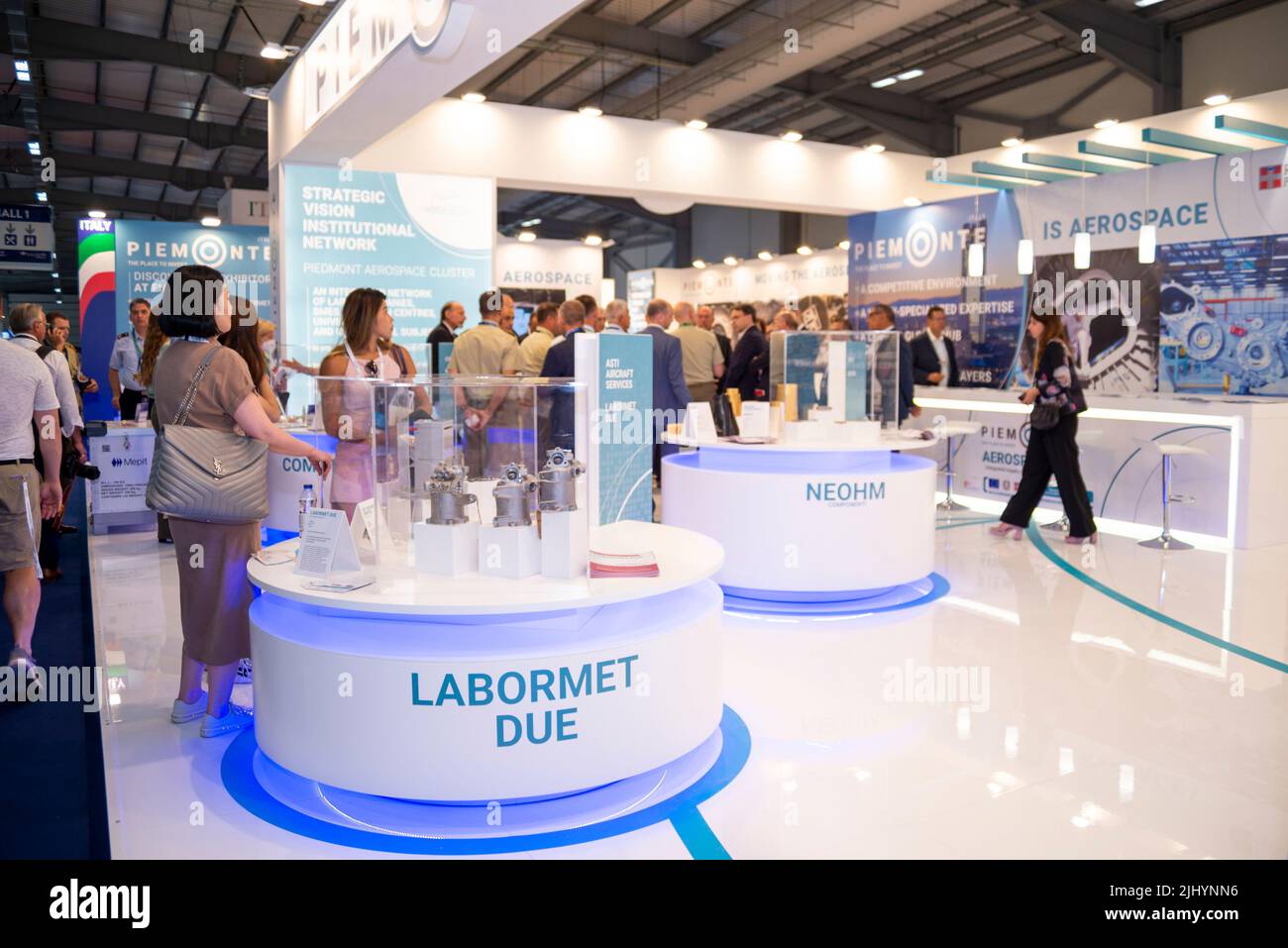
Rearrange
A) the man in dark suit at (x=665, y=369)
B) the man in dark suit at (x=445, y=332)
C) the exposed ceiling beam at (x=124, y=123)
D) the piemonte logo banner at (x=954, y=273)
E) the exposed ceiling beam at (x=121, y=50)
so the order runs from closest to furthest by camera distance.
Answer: the man in dark suit at (x=665, y=369) < the man in dark suit at (x=445, y=332) < the exposed ceiling beam at (x=121, y=50) < the piemonte logo banner at (x=954, y=273) < the exposed ceiling beam at (x=124, y=123)

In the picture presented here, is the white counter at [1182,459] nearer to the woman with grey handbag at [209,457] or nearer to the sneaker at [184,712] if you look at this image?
the woman with grey handbag at [209,457]

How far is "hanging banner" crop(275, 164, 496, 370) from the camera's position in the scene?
26.5 ft

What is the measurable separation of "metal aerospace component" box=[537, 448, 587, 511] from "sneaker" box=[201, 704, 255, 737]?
1.47 metres

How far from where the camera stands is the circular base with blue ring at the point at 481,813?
259 cm

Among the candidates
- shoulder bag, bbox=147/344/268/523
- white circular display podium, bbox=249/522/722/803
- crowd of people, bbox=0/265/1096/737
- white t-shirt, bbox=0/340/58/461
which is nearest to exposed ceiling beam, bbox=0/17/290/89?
crowd of people, bbox=0/265/1096/737

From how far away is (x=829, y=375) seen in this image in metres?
5.85

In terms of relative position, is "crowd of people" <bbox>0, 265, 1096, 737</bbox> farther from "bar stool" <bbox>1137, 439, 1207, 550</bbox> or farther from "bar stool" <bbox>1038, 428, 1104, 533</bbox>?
"bar stool" <bbox>1137, 439, 1207, 550</bbox>

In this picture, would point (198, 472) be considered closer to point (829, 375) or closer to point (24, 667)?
point (24, 667)

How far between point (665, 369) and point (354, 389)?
12.1ft

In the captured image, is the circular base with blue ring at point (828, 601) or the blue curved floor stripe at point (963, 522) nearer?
the circular base with blue ring at point (828, 601)

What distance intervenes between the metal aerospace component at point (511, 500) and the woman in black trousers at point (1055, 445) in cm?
488

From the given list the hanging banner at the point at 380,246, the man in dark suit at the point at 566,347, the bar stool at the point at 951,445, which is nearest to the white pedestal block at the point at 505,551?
the man in dark suit at the point at 566,347
